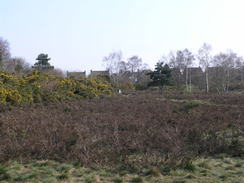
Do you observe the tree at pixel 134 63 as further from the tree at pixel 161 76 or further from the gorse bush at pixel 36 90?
the gorse bush at pixel 36 90

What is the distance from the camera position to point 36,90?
49.1 feet

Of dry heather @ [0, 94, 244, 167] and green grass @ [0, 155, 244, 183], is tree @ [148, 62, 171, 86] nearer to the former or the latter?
dry heather @ [0, 94, 244, 167]

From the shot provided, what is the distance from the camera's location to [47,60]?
4466 centimetres

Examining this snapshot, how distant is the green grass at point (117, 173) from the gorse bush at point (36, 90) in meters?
7.90

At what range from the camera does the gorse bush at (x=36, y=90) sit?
1278 cm

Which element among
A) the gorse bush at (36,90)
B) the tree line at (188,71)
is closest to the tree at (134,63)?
the tree line at (188,71)

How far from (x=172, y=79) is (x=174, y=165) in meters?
36.8

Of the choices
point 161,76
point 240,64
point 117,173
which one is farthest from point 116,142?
point 240,64

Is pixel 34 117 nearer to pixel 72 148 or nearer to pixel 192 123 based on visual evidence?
pixel 72 148

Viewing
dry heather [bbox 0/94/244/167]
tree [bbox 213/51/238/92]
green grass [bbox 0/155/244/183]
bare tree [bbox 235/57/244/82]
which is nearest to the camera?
green grass [bbox 0/155/244/183]

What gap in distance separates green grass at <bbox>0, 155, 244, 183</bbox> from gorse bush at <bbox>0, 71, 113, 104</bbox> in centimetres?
790

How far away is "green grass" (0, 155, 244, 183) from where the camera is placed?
4113 millimetres

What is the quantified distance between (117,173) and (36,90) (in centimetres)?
1159

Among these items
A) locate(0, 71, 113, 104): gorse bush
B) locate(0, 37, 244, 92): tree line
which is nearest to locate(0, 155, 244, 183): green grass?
locate(0, 71, 113, 104): gorse bush
